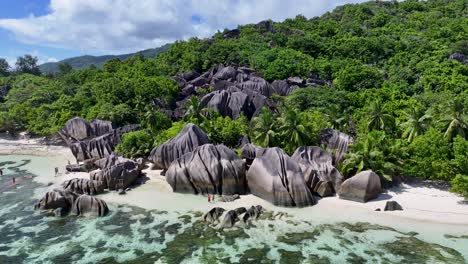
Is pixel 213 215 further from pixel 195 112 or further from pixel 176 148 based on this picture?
pixel 195 112

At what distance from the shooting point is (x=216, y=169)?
110ft

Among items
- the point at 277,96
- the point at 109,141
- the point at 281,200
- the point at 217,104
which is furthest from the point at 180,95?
the point at 281,200

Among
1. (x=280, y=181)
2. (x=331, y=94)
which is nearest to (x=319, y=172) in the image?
(x=280, y=181)

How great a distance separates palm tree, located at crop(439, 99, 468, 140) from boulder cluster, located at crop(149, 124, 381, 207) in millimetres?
9342

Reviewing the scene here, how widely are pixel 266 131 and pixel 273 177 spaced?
30.7ft

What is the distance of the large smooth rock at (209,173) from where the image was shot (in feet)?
111

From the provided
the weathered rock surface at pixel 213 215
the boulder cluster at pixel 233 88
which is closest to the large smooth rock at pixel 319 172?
the weathered rock surface at pixel 213 215

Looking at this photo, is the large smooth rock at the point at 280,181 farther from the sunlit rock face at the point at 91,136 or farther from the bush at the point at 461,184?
the sunlit rock face at the point at 91,136

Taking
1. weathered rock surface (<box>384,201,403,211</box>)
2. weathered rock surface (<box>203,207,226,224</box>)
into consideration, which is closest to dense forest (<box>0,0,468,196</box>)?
weathered rock surface (<box>384,201,403,211</box>)

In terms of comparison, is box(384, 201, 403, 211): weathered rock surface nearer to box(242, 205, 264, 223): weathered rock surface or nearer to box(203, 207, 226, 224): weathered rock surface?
box(242, 205, 264, 223): weathered rock surface

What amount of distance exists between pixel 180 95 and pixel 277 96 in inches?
713

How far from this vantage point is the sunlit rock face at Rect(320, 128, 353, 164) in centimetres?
3747

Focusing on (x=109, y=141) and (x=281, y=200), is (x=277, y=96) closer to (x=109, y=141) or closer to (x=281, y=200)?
(x=109, y=141)

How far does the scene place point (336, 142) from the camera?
38656 millimetres
